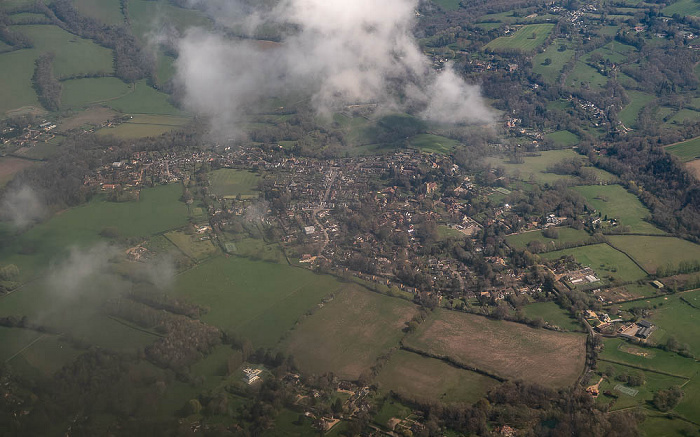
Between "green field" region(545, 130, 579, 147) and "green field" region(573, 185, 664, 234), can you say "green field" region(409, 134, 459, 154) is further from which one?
"green field" region(573, 185, 664, 234)

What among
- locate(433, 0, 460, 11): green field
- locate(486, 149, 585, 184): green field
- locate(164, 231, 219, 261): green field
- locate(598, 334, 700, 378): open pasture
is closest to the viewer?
locate(598, 334, 700, 378): open pasture

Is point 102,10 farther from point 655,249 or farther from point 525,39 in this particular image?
point 655,249

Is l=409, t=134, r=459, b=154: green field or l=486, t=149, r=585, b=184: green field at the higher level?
l=486, t=149, r=585, b=184: green field

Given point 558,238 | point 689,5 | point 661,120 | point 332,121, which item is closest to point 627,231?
point 558,238

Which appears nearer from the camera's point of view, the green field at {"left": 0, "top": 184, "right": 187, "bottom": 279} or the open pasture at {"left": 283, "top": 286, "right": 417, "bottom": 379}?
the open pasture at {"left": 283, "top": 286, "right": 417, "bottom": 379}

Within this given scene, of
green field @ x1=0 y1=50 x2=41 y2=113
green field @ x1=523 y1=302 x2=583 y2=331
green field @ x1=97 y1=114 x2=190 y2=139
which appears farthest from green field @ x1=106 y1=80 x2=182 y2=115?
green field @ x1=523 y1=302 x2=583 y2=331
